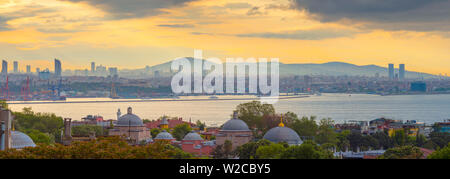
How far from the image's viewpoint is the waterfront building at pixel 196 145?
24.2 metres

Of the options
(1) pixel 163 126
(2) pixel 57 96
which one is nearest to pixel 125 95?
(2) pixel 57 96

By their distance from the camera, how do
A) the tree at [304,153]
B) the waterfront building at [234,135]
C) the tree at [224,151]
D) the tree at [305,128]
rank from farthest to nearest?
the tree at [305,128]
the waterfront building at [234,135]
the tree at [224,151]
the tree at [304,153]

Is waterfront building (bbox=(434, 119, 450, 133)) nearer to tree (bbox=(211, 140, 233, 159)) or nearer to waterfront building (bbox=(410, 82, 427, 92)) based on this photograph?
tree (bbox=(211, 140, 233, 159))

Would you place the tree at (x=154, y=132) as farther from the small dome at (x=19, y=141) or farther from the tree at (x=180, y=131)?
the small dome at (x=19, y=141)

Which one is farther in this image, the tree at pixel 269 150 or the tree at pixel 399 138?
the tree at pixel 399 138

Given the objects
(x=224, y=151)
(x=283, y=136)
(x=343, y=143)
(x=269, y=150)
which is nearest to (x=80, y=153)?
(x=269, y=150)

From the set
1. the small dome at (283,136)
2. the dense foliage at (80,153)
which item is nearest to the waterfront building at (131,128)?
the small dome at (283,136)

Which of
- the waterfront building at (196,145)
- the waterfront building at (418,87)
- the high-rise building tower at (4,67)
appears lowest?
the waterfront building at (196,145)

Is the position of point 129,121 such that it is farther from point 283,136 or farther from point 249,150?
point 249,150

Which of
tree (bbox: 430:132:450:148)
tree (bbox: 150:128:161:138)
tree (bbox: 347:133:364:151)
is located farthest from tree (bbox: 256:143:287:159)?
tree (bbox: 150:128:161:138)

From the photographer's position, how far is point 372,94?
5246 inches
